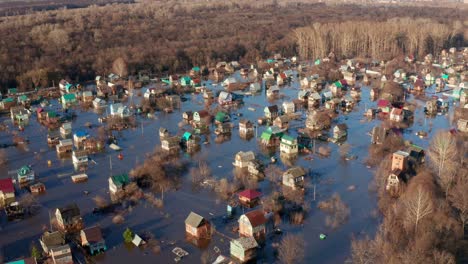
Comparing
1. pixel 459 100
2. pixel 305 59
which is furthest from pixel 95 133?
pixel 305 59

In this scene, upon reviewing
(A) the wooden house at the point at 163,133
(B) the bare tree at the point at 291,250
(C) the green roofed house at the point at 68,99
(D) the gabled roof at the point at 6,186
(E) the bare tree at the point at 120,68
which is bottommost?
(B) the bare tree at the point at 291,250

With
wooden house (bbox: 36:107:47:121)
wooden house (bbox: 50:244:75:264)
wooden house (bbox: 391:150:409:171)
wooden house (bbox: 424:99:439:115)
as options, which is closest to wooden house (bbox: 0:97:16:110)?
wooden house (bbox: 36:107:47:121)

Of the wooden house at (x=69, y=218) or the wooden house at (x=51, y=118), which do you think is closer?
the wooden house at (x=69, y=218)

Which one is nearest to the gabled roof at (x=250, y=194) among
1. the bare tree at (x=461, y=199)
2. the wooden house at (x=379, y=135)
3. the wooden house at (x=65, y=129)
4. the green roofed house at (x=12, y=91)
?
the bare tree at (x=461, y=199)

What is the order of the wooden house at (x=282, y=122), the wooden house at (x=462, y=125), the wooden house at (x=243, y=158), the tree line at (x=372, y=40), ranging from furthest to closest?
the tree line at (x=372, y=40), the wooden house at (x=282, y=122), the wooden house at (x=462, y=125), the wooden house at (x=243, y=158)

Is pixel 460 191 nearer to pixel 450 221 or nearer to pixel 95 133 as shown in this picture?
pixel 450 221

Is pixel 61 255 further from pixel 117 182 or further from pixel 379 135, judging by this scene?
pixel 379 135

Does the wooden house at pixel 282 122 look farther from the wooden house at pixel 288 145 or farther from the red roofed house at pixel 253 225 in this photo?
the red roofed house at pixel 253 225

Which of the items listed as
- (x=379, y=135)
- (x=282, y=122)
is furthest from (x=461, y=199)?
(x=282, y=122)
